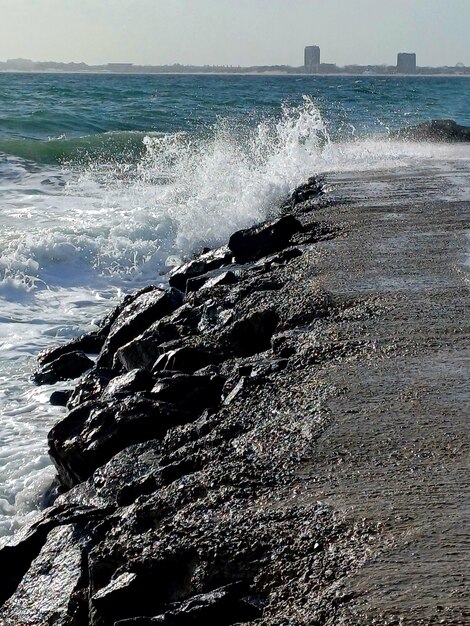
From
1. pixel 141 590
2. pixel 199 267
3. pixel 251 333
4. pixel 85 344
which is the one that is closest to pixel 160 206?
pixel 199 267

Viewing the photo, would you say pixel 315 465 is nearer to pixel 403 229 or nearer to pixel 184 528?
pixel 184 528

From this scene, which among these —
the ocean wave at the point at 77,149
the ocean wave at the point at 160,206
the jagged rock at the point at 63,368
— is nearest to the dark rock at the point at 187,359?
the jagged rock at the point at 63,368

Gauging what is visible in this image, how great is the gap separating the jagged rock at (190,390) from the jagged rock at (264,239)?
9.62ft

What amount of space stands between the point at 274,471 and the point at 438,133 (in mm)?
14640

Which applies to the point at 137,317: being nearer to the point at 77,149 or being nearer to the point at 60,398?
the point at 60,398

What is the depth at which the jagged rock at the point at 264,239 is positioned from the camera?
6965 millimetres

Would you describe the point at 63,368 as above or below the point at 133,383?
below

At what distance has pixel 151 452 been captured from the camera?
357 cm

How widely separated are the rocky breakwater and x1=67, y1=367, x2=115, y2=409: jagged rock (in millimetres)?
14

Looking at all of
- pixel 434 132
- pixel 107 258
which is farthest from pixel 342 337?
pixel 434 132

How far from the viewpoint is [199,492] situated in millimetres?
2979

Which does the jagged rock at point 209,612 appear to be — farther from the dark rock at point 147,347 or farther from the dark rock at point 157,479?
the dark rock at point 147,347

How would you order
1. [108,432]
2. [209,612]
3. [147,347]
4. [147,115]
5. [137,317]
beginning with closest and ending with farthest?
[209,612]
[108,432]
[147,347]
[137,317]
[147,115]

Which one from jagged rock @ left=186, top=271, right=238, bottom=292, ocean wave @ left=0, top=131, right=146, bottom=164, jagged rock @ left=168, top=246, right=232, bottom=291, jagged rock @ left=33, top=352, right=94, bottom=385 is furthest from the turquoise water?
jagged rock @ left=33, top=352, right=94, bottom=385
